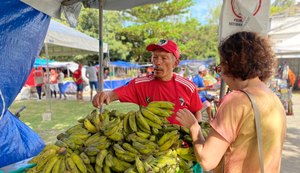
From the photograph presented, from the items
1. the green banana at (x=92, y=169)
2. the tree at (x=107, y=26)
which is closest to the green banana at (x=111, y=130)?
the green banana at (x=92, y=169)

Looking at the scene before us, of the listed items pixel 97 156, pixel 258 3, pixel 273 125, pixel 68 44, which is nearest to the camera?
pixel 273 125

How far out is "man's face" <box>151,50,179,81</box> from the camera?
2551mm

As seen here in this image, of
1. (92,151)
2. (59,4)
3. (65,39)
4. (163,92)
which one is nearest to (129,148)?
A: (92,151)

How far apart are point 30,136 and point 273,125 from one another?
2.70m

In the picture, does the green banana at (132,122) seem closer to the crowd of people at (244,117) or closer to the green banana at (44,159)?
the crowd of people at (244,117)

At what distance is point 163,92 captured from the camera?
2.57m

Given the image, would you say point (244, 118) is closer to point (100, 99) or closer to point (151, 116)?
point (151, 116)

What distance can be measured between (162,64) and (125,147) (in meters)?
1.17

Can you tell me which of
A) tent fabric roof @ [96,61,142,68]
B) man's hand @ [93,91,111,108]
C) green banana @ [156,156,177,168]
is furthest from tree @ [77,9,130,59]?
green banana @ [156,156,177,168]

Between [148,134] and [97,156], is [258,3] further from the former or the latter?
[97,156]

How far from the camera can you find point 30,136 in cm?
301

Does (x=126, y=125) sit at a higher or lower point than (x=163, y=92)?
lower

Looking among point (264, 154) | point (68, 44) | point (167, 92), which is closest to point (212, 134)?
point (264, 154)

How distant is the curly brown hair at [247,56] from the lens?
135cm
